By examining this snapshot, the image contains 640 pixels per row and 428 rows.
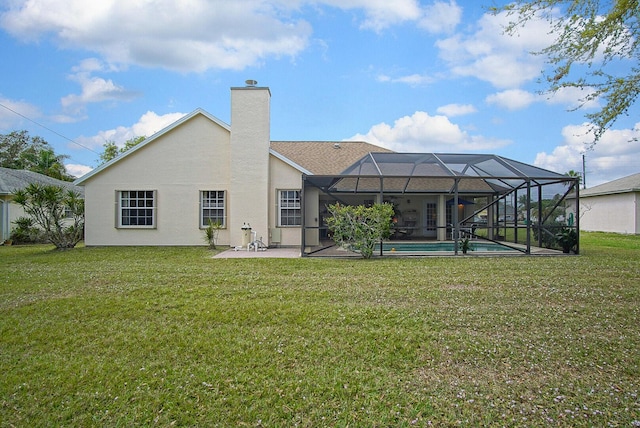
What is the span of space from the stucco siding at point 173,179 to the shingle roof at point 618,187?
75.4 feet

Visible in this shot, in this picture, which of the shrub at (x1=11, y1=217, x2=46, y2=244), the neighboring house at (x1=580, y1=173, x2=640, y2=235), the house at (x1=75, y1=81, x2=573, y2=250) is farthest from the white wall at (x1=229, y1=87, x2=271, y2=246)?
the neighboring house at (x1=580, y1=173, x2=640, y2=235)

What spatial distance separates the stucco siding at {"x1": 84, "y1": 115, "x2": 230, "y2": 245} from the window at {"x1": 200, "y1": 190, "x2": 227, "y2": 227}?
216 mm

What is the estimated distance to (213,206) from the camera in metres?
15.2

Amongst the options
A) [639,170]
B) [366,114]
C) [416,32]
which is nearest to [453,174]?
[416,32]

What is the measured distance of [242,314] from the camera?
5.44m

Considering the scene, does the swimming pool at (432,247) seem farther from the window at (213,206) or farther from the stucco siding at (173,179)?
the stucco siding at (173,179)

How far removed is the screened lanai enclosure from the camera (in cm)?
1265

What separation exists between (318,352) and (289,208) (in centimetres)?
1122

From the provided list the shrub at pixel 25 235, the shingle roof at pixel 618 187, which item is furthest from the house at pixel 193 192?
the shingle roof at pixel 618 187

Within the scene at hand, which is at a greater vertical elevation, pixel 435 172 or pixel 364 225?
pixel 435 172

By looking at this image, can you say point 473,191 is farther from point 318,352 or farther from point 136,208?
point 318,352

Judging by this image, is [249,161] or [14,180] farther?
[14,180]

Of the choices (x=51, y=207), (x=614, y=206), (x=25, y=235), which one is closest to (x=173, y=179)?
(x=51, y=207)

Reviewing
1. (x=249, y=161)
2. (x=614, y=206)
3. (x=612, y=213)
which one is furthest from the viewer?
(x=612, y=213)
